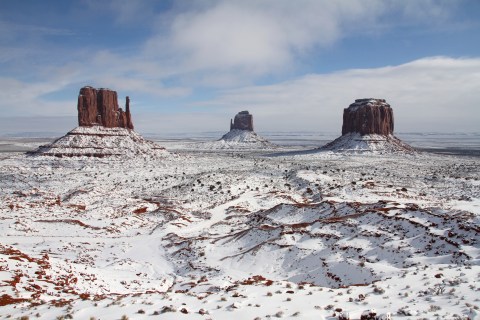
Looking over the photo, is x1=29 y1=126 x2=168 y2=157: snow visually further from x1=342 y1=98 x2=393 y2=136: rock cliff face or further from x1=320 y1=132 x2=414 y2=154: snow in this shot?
x1=342 y1=98 x2=393 y2=136: rock cliff face

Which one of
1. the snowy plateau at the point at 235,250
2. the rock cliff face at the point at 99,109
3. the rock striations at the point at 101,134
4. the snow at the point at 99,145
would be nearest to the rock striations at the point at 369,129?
the snowy plateau at the point at 235,250

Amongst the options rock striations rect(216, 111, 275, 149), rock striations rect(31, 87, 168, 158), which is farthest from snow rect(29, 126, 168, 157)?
rock striations rect(216, 111, 275, 149)

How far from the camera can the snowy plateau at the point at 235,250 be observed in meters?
10.5

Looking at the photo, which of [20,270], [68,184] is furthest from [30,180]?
[20,270]

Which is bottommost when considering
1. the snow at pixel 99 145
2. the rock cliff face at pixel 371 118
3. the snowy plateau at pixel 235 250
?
the snowy plateau at pixel 235 250

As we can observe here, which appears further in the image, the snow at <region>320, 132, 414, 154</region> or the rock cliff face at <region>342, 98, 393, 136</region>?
the rock cliff face at <region>342, 98, 393, 136</region>

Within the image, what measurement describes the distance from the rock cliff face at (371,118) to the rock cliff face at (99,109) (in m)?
79.9

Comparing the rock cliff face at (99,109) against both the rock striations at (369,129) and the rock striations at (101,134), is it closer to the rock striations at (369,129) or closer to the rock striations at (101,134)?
the rock striations at (101,134)

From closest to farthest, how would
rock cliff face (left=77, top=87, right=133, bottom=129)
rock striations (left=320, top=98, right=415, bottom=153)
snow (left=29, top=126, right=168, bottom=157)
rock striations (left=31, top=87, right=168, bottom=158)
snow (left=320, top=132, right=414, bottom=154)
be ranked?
1. snow (left=29, top=126, right=168, bottom=157)
2. rock striations (left=31, top=87, right=168, bottom=158)
3. rock cliff face (left=77, top=87, right=133, bottom=129)
4. snow (left=320, top=132, right=414, bottom=154)
5. rock striations (left=320, top=98, right=415, bottom=153)

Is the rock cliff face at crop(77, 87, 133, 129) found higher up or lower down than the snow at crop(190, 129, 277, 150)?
higher up

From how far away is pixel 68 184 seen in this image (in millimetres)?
54781

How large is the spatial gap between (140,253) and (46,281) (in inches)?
405

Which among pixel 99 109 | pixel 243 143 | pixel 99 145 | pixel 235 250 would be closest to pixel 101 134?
pixel 99 145

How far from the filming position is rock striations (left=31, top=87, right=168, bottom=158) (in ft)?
268
